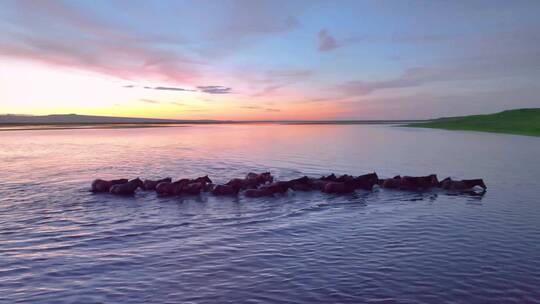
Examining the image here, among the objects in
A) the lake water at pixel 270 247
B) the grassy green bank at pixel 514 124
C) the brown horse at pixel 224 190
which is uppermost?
the grassy green bank at pixel 514 124

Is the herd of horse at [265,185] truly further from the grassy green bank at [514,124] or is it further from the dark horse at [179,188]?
the grassy green bank at [514,124]

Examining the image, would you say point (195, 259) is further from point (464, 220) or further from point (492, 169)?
point (492, 169)

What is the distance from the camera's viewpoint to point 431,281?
30.6 ft

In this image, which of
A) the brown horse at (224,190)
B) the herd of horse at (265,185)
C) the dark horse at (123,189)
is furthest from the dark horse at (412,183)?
the dark horse at (123,189)

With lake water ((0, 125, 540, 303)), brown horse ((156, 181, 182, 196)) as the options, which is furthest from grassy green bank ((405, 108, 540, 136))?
brown horse ((156, 181, 182, 196))

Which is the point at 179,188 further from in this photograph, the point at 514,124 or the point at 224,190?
the point at 514,124

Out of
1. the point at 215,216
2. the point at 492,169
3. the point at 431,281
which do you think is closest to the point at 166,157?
the point at 215,216

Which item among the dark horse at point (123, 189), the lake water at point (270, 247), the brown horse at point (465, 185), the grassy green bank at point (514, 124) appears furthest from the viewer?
the grassy green bank at point (514, 124)

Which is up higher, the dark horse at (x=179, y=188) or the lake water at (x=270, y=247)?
the dark horse at (x=179, y=188)

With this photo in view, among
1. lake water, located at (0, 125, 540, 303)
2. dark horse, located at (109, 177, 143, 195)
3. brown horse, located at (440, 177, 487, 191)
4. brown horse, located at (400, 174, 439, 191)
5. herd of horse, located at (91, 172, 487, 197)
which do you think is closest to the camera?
lake water, located at (0, 125, 540, 303)

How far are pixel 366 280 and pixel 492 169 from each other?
23.6 meters

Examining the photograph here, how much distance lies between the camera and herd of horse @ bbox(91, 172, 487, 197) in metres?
20.0

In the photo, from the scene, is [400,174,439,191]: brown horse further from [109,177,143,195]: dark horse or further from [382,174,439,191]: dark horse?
[109,177,143,195]: dark horse

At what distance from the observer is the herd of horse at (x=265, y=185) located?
65.5 ft
